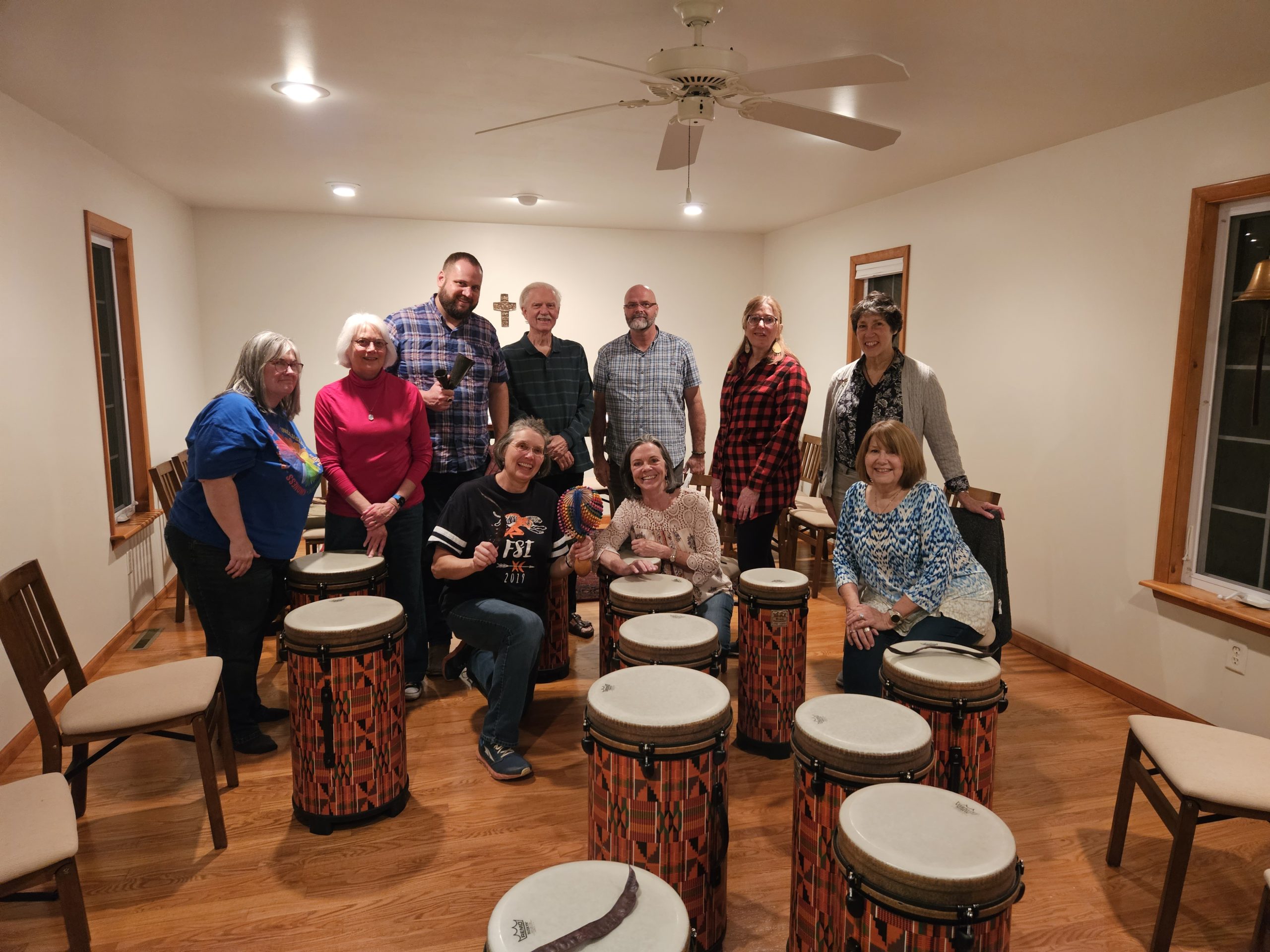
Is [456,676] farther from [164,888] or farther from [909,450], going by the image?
[909,450]

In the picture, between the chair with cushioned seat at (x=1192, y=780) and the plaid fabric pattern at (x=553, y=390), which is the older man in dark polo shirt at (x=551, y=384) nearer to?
the plaid fabric pattern at (x=553, y=390)

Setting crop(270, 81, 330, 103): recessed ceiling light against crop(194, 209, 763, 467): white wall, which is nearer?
crop(270, 81, 330, 103): recessed ceiling light

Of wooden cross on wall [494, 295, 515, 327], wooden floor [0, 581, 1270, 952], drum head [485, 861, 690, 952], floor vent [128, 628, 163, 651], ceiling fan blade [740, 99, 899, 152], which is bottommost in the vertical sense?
wooden floor [0, 581, 1270, 952]

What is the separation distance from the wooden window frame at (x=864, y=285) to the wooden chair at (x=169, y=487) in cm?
388

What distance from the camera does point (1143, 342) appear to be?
3.35 metres

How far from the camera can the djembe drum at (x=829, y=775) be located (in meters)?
1.68

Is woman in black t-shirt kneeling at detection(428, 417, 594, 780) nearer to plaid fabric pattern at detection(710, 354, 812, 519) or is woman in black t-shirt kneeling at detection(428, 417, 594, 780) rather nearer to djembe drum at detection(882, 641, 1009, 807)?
plaid fabric pattern at detection(710, 354, 812, 519)

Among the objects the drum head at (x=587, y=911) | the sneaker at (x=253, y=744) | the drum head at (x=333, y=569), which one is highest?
the drum head at (x=333, y=569)

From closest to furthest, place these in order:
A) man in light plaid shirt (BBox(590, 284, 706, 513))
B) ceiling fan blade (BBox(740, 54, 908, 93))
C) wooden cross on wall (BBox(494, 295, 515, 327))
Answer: ceiling fan blade (BBox(740, 54, 908, 93)), man in light plaid shirt (BBox(590, 284, 706, 513)), wooden cross on wall (BBox(494, 295, 515, 327))

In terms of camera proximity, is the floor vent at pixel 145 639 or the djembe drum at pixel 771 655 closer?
the djembe drum at pixel 771 655

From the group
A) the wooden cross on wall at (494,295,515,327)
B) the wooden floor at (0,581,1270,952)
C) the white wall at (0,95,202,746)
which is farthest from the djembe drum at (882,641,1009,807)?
the wooden cross on wall at (494,295,515,327)

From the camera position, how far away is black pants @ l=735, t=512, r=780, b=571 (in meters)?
3.51

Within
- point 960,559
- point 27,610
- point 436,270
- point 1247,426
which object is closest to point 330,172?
point 436,270

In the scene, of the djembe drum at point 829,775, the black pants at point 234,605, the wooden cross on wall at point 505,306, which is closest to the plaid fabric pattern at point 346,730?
the black pants at point 234,605
